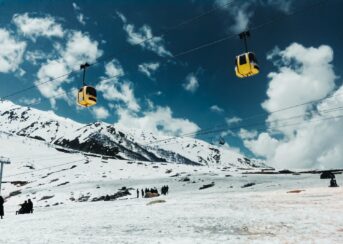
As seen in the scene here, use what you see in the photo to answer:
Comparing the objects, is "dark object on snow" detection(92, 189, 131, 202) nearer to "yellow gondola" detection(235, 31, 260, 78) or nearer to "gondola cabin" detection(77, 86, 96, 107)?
"gondola cabin" detection(77, 86, 96, 107)

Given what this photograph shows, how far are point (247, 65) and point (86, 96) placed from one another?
10.3 meters

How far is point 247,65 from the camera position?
2031 cm

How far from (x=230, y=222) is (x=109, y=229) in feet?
19.2

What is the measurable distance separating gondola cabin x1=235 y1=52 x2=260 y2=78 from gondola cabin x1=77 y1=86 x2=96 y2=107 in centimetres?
954

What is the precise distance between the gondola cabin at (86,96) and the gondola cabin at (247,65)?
9.54 metres

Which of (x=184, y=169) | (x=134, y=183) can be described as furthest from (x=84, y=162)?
(x=134, y=183)

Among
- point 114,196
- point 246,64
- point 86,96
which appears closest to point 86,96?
point 86,96

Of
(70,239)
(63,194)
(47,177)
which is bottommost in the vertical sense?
(70,239)

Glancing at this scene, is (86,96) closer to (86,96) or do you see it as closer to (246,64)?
(86,96)

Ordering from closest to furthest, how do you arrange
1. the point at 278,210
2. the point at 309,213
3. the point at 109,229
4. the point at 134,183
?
the point at 109,229 → the point at 309,213 → the point at 278,210 → the point at 134,183

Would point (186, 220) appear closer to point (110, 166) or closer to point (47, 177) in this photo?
point (47, 177)

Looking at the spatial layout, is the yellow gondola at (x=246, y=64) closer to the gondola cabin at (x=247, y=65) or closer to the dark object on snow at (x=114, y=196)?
the gondola cabin at (x=247, y=65)

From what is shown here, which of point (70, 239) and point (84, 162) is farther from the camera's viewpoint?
point (84, 162)

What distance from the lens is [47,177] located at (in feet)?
321
